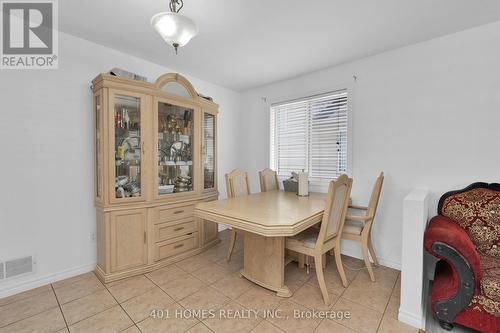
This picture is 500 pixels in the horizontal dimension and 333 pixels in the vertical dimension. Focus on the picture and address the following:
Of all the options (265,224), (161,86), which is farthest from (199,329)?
(161,86)

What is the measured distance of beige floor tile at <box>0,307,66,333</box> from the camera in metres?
1.52

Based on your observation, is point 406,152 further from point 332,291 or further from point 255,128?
point 255,128

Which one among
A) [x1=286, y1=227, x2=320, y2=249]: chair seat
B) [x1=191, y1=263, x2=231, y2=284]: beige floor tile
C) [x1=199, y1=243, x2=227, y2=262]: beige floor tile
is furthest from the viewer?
[x1=199, y1=243, x2=227, y2=262]: beige floor tile

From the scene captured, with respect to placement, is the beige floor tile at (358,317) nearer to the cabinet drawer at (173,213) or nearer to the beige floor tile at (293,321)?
the beige floor tile at (293,321)

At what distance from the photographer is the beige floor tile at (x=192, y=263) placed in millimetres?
2412

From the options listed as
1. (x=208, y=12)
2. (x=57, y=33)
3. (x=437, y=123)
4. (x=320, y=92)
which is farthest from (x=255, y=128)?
(x=57, y=33)

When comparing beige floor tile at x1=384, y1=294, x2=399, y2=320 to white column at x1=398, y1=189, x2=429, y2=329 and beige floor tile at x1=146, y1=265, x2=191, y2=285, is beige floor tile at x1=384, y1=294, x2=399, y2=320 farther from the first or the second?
beige floor tile at x1=146, y1=265, x2=191, y2=285

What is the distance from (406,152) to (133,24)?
9.83ft

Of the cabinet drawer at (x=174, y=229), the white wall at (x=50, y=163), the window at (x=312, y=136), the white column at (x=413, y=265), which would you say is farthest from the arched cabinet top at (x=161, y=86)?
the white column at (x=413, y=265)

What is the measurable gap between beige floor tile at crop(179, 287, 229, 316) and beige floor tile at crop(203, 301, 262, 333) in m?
0.08

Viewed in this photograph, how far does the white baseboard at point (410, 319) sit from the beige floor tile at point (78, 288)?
254 cm

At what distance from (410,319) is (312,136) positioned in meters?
2.20

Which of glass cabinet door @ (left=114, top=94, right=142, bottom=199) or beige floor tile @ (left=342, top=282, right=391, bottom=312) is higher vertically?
glass cabinet door @ (left=114, top=94, right=142, bottom=199)

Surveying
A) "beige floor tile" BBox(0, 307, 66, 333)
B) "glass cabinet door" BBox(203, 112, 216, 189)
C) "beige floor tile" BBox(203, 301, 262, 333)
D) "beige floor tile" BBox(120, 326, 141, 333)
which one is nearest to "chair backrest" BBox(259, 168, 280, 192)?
"glass cabinet door" BBox(203, 112, 216, 189)
